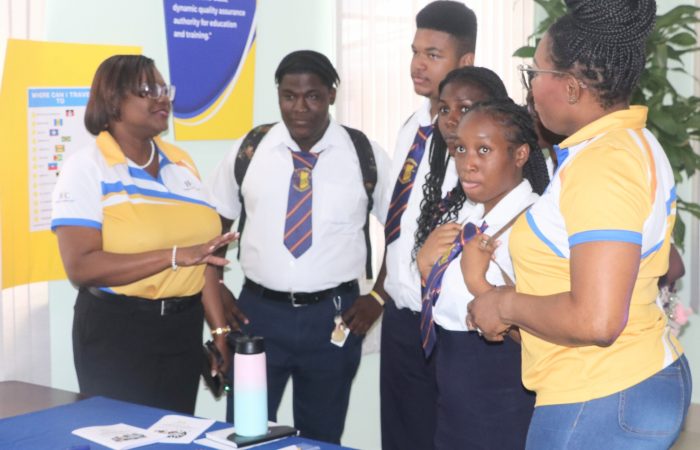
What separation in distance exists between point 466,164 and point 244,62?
1942 mm

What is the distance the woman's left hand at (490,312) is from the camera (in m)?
1.68

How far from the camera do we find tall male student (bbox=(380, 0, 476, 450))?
2707 mm

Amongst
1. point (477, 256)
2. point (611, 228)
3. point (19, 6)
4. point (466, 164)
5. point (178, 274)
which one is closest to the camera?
point (611, 228)

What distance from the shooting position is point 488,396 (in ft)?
6.79

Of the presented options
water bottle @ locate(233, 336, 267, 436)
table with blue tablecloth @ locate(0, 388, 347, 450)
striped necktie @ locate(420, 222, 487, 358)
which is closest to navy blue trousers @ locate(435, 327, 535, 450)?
striped necktie @ locate(420, 222, 487, 358)

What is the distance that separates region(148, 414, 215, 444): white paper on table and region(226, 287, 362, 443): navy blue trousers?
40.2 inches

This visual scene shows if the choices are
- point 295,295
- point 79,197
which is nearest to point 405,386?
point 295,295

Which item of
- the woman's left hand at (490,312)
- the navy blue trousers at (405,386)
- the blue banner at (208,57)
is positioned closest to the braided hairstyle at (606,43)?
the woman's left hand at (490,312)

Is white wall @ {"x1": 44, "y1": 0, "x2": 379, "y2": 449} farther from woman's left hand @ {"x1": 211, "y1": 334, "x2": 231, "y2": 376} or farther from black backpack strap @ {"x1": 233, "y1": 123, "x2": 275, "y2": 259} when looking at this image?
woman's left hand @ {"x1": 211, "y1": 334, "x2": 231, "y2": 376}

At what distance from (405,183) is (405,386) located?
0.65m

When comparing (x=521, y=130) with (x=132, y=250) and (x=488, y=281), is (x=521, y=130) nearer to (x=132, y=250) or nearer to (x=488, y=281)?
(x=488, y=281)

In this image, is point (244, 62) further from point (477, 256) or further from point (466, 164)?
point (477, 256)

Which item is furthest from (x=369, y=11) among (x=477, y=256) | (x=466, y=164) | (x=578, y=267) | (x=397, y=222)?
(x=578, y=267)

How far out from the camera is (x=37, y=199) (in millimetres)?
3113
